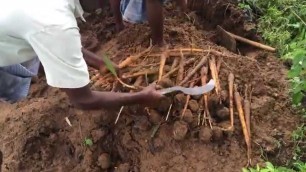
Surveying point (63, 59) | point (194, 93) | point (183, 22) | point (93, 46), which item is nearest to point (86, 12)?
point (93, 46)

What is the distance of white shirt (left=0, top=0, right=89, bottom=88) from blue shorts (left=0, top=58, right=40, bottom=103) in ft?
1.43

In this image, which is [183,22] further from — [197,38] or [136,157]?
[136,157]

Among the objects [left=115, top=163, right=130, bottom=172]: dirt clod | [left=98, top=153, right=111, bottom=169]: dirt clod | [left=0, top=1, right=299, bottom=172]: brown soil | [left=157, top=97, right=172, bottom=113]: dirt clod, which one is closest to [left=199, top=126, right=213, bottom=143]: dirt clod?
[left=0, top=1, right=299, bottom=172]: brown soil

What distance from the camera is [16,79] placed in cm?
254

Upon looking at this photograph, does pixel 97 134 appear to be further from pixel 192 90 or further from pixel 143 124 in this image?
pixel 192 90

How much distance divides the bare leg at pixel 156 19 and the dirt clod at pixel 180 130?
0.61 metres

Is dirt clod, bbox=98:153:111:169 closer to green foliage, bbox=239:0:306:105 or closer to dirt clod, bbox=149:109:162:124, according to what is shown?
dirt clod, bbox=149:109:162:124

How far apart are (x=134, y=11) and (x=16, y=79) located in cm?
104

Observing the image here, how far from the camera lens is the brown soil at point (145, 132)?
274 cm

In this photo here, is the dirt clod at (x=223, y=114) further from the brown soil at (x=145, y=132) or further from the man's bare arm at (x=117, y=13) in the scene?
the man's bare arm at (x=117, y=13)

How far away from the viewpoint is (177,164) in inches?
107

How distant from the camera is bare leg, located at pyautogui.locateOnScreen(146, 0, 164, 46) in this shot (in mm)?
2994

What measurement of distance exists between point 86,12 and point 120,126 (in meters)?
1.51

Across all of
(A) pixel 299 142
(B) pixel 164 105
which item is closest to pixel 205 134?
(B) pixel 164 105
